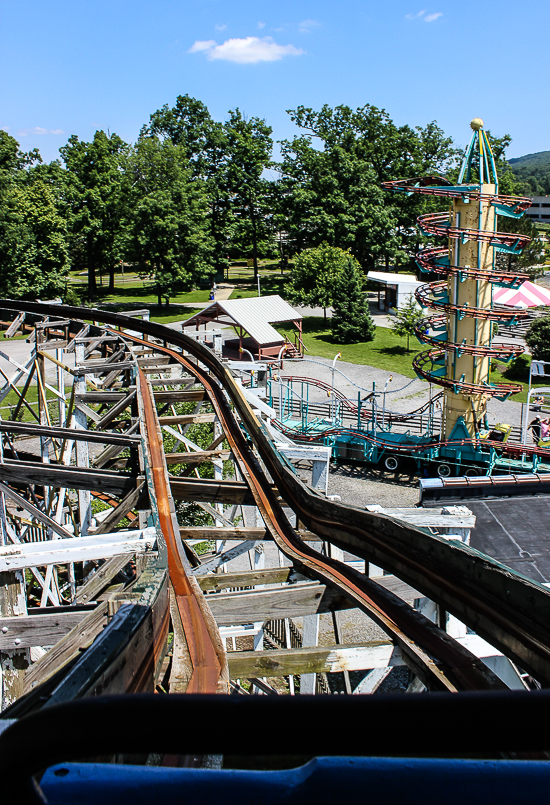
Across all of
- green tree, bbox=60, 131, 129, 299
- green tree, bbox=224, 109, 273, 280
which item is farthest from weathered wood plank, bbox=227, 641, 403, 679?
green tree, bbox=224, 109, 273, 280

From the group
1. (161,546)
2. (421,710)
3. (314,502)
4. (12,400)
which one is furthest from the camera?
(12,400)

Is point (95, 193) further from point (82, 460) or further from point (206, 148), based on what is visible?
point (82, 460)

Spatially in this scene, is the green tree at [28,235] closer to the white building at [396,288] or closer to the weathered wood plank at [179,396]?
the white building at [396,288]

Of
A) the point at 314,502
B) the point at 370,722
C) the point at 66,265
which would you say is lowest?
the point at 314,502

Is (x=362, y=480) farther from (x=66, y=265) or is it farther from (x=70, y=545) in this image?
(x=66, y=265)

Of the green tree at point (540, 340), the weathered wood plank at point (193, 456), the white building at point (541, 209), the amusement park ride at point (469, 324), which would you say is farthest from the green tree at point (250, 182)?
the white building at point (541, 209)

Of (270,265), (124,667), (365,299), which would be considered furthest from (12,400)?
(270,265)
